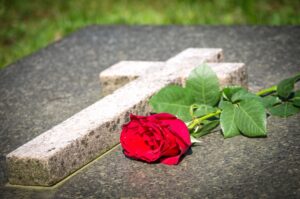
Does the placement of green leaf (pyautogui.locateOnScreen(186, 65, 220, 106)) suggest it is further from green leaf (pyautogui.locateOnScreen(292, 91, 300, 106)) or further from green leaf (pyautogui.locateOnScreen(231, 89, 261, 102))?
green leaf (pyautogui.locateOnScreen(292, 91, 300, 106))

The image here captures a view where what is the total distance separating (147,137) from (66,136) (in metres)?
0.36

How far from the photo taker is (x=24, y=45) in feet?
15.6

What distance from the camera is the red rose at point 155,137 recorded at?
192 cm

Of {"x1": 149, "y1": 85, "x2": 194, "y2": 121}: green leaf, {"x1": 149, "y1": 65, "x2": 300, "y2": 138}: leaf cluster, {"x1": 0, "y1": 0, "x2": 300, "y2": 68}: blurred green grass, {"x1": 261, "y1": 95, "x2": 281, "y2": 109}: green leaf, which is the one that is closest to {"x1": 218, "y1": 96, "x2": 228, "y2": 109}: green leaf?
{"x1": 149, "y1": 65, "x2": 300, "y2": 138}: leaf cluster

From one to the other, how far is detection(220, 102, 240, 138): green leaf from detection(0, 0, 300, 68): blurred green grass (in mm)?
2461

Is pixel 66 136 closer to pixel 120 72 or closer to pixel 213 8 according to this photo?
pixel 120 72

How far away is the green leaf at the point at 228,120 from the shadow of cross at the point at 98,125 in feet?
1.28

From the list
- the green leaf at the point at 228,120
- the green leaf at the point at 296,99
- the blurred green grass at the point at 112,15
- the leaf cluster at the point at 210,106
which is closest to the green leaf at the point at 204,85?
the leaf cluster at the point at 210,106

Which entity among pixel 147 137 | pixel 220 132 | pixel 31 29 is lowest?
pixel 31 29

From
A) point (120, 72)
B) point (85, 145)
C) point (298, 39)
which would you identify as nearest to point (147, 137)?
point (85, 145)

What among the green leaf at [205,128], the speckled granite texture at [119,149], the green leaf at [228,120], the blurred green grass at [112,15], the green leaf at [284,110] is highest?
→ the green leaf at [228,120]

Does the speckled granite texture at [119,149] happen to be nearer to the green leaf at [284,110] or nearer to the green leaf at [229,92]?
the green leaf at [284,110]

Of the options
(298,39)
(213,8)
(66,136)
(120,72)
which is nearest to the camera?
(66,136)

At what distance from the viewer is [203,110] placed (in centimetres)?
229
